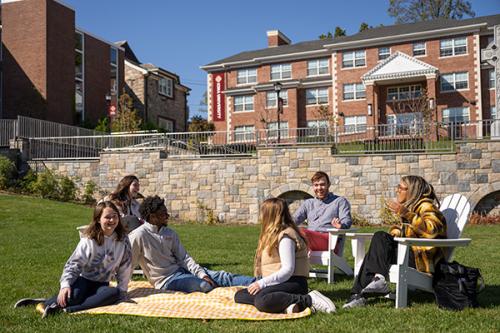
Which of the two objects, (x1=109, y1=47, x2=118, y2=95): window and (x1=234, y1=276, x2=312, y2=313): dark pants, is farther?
(x1=109, y1=47, x2=118, y2=95): window

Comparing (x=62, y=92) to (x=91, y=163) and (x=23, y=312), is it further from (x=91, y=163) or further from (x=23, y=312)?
(x=23, y=312)

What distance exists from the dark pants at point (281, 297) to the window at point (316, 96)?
109 feet

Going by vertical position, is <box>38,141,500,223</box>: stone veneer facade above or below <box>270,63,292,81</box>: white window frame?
below

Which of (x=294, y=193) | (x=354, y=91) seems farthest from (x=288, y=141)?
(x=354, y=91)

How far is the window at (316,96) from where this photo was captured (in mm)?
37750

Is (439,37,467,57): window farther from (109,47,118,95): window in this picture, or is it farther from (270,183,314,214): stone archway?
(109,47,118,95): window

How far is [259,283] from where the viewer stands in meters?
5.30

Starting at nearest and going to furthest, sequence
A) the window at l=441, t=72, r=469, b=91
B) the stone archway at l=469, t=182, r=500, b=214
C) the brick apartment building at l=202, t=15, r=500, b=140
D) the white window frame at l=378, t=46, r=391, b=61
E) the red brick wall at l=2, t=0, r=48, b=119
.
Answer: the stone archway at l=469, t=182, r=500, b=214, the red brick wall at l=2, t=0, r=48, b=119, the brick apartment building at l=202, t=15, r=500, b=140, the window at l=441, t=72, r=469, b=91, the white window frame at l=378, t=46, r=391, b=61

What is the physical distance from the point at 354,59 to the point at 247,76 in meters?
8.27

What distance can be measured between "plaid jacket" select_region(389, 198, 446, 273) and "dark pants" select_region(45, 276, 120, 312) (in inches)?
116

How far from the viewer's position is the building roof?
1331 inches

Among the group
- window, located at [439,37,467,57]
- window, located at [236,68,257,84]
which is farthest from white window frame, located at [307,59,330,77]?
window, located at [439,37,467,57]

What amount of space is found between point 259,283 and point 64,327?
1.80m

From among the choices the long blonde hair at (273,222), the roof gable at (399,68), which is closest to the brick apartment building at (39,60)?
the roof gable at (399,68)
